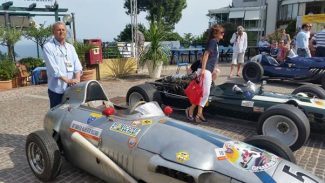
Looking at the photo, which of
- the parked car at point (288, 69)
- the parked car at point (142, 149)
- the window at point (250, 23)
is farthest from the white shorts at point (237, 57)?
the window at point (250, 23)

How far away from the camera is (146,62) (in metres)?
11.5

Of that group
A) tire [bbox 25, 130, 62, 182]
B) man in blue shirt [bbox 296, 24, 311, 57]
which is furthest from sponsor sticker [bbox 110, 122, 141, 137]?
man in blue shirt [bbox 296, 24, 311, 57]

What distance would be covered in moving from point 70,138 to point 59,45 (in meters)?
1.45

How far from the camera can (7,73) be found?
33.5 feet

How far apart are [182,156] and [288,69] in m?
8.20

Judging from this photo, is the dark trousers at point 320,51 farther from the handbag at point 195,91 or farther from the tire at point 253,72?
the handbag at point 195,91

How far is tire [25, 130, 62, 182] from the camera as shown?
3568 mm

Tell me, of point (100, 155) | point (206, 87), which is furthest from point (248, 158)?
point (206, 87)

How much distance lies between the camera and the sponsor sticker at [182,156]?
264 centimetres

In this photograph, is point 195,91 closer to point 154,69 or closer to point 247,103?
point 247,103

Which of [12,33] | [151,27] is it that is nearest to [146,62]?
[151,27]

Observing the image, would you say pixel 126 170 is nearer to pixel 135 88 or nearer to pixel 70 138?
pixel 70 138

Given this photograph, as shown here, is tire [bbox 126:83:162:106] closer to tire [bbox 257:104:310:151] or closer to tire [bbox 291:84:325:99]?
tire [bbox 257:104:310:151]

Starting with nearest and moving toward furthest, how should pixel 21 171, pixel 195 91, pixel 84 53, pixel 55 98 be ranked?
1. pixel 21 171
2. pixel 55 98
3. pixel 195 91
4. pixel 84 53
